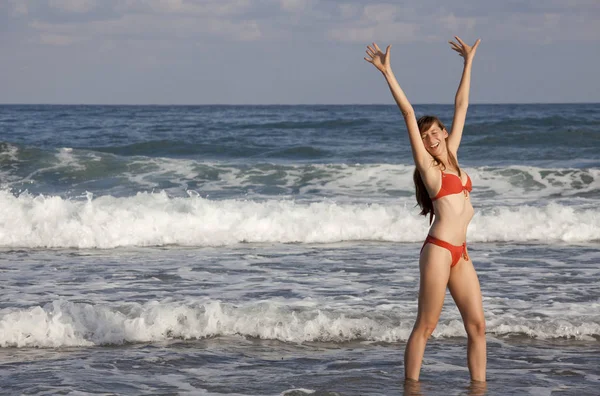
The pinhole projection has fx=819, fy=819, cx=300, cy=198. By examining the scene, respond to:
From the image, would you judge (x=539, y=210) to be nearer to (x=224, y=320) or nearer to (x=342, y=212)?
(x=342, y=212)

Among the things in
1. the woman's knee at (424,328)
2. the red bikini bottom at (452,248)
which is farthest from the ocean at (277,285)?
the red bikini bottom at (452,248)

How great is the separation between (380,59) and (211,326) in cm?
305

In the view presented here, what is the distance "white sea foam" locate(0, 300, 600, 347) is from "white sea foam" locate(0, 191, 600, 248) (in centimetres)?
492

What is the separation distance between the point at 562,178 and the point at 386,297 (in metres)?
12.0

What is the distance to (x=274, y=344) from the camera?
259 inches

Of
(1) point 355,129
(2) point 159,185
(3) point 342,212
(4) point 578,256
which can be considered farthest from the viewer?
(1) point 355,129

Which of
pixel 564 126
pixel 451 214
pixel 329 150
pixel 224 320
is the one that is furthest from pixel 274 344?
pixel 564 126

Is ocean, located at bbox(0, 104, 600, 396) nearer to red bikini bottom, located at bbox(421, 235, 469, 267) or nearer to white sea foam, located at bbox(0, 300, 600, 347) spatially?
white sea foam, located at bbox(0, 300, 600, 347)

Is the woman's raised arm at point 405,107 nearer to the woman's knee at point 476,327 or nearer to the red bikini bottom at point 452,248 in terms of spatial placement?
the red bikini bottom at point 452,248

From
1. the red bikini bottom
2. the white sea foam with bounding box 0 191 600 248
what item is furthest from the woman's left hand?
the white sea foam with bounding box 0 191 600 248

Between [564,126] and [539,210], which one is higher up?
[564,126]

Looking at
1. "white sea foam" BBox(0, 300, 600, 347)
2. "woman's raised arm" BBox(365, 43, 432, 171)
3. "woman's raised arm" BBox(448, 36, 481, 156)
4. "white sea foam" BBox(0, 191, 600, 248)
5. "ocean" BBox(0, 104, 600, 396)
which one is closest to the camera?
"woman's raised arm" BBox(365, 43, 432, 171)

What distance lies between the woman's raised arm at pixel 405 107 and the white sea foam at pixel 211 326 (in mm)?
2334

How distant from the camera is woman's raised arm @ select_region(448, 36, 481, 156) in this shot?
5.13m
